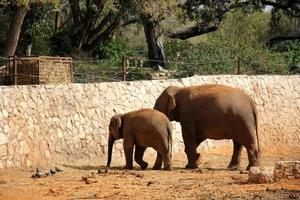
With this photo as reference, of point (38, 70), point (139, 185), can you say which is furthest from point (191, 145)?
point (38, 70)

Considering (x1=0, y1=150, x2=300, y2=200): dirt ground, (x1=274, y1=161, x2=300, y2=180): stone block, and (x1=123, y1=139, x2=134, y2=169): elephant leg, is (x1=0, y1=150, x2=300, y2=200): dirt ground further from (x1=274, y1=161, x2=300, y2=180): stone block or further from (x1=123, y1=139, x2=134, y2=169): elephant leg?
(x1=123, y1=139, x2=134, y2=169): elephant leg

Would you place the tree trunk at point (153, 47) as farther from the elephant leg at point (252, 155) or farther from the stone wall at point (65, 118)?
the elephant leg at point (252, 155)

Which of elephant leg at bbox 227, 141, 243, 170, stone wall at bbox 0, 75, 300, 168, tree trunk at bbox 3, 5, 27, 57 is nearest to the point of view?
stone wall at bbox 0, 75, 300, 168

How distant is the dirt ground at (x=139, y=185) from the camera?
37.3ft

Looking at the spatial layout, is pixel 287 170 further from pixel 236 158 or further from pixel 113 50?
pixel 113 50

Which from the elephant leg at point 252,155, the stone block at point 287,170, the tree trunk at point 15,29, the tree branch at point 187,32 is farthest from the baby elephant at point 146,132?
the tree branch at point 187,32

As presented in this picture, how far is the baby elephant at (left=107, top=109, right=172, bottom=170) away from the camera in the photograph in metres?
15.7

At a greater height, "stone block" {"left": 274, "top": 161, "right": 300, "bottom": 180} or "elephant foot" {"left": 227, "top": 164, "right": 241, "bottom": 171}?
"stone block" {"left": 274, "top": 161, "right": 300, "bottom": 180}

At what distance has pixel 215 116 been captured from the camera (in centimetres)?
1650

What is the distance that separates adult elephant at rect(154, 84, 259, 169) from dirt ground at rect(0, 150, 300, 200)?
0.80m

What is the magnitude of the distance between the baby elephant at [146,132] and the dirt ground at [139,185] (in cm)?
47

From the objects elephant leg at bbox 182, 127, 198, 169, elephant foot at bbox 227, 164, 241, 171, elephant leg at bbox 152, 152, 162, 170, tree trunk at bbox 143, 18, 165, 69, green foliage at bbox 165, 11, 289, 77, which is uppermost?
tree trunk at bbox 143, 18, 165, 69

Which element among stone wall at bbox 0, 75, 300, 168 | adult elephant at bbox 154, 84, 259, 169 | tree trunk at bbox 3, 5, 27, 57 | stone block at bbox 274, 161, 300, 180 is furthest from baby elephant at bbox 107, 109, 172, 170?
tree trunk at bbox 3, 5, 27, 57

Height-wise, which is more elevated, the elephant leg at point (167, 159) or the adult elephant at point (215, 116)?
the adult elephant at point (215, 116)
